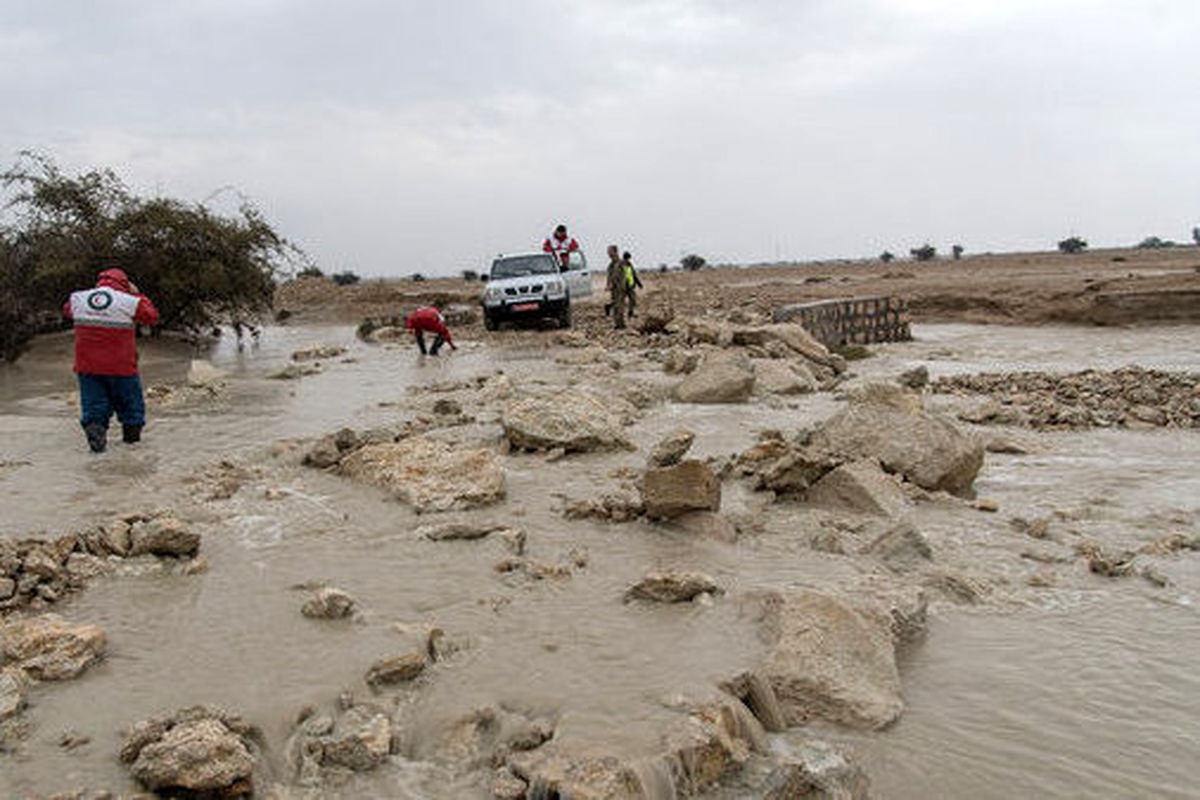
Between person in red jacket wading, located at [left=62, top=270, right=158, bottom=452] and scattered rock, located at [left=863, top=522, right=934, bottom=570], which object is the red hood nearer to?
person in red jacket wading, located at [left=62, top=270, right=158, bottom=452]

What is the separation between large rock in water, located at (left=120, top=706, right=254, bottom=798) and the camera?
2648 mm

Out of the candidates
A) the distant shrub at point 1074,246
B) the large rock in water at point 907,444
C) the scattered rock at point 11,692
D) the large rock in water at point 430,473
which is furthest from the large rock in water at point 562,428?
the distant shrub at point 1074,246

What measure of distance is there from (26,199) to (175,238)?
2575 mm

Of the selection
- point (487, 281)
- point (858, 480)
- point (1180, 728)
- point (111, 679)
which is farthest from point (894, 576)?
point (487, 281)

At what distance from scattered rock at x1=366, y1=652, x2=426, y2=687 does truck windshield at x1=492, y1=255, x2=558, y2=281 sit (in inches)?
646

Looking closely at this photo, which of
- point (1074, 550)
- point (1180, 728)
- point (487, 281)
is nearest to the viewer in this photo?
point (1180, 728)

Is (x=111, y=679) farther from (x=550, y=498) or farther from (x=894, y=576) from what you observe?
(x=894, y=576)

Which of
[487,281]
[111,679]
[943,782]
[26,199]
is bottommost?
[943,782]

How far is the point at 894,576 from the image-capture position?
456cm

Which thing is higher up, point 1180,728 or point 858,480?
point 858,480

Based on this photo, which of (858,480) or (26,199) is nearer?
(858,480)

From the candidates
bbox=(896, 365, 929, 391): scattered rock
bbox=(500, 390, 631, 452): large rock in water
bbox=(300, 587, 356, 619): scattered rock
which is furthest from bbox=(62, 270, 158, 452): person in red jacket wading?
bbox=(896, 365, 929, 391): scattered rock

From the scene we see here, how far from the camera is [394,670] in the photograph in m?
3.36

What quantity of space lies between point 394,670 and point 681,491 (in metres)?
2.19
